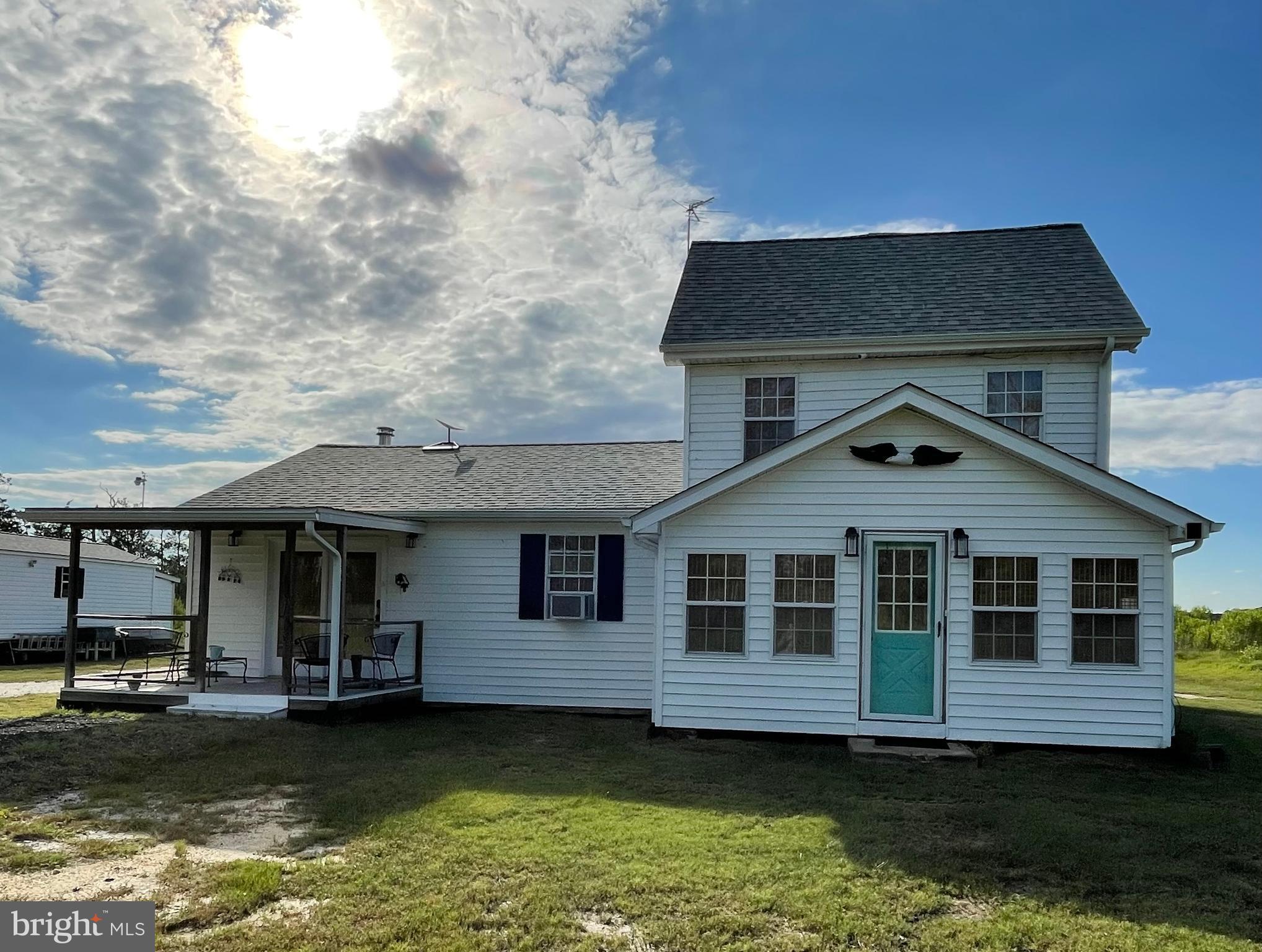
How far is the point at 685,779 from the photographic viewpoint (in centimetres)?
818

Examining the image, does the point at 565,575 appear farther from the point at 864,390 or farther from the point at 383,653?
the point at 864,390

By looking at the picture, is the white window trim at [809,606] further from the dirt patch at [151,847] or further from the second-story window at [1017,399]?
the dirt patch at [151,847]

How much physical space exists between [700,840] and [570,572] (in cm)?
691

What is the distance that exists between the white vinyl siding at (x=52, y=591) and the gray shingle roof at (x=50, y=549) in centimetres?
12

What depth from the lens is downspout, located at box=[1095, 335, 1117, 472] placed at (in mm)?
11078

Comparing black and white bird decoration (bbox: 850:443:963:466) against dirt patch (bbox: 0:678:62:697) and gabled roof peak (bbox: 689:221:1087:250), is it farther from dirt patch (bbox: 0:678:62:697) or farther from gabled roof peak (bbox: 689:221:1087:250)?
dirt patch (bbox: 0:678:62:697)

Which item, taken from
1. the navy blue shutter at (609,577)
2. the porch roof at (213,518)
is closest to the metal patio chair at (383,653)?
the porch roof at (213,518)

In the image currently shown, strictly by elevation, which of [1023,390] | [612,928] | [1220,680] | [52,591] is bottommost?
[1220,680]

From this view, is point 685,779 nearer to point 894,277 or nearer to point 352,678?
point 352,678

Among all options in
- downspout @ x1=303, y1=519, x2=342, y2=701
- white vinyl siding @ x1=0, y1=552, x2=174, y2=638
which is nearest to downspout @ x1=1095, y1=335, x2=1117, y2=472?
downspout @ x1=303, y1=519, x2=342, y2=701

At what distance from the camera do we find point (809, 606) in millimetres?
10062

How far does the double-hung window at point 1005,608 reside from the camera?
961 centimetres

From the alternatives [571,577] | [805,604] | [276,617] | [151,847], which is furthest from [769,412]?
[151,847]

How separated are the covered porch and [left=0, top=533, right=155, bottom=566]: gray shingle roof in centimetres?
1211
